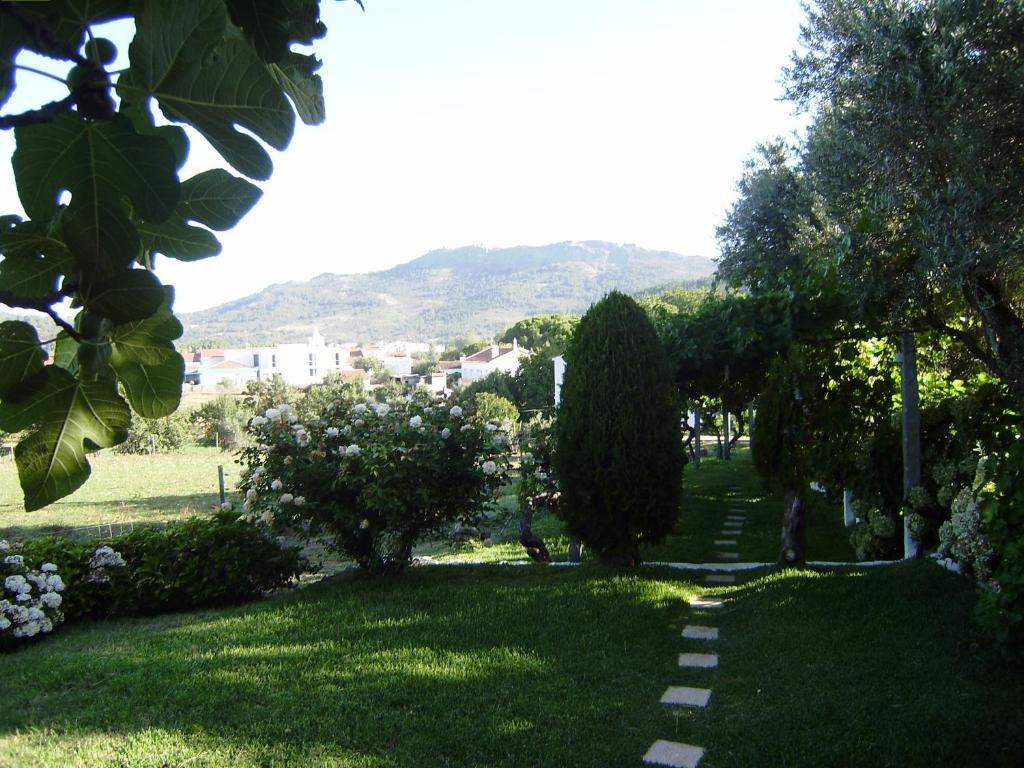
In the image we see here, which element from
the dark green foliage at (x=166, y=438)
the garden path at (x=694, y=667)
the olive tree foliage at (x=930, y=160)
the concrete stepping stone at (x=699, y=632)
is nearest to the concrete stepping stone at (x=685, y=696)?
the garden path at (x=694, y=667)

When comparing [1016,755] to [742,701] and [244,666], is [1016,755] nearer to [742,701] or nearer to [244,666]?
[742,701]

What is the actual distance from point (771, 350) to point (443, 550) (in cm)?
505

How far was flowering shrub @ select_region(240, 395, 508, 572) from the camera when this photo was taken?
21.6 ft

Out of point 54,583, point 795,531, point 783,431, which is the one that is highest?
point 783,431

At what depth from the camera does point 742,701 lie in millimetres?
4148

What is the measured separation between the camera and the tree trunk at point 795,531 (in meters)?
7.25

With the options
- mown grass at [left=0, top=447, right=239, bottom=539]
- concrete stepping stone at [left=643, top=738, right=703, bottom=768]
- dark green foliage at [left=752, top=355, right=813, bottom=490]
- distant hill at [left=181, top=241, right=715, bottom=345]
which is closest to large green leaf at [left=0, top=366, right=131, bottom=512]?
concrete stepping stone at [left=643, top=738, right=703, bottom=768]

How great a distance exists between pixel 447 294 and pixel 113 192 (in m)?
147

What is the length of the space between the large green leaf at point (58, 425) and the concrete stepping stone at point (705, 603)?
613 centimetres

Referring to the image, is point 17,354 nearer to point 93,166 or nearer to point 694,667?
point 93,166

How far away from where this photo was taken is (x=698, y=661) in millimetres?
4883

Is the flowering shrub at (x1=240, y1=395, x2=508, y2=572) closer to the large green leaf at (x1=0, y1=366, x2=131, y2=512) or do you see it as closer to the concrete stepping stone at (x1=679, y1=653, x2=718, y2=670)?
the concrete stepping stone at (x1=679, y1=653, x2=718, y2=670)

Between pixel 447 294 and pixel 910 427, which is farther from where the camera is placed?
pixel 447 294

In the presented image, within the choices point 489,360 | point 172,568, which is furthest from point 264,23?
point 489,360
